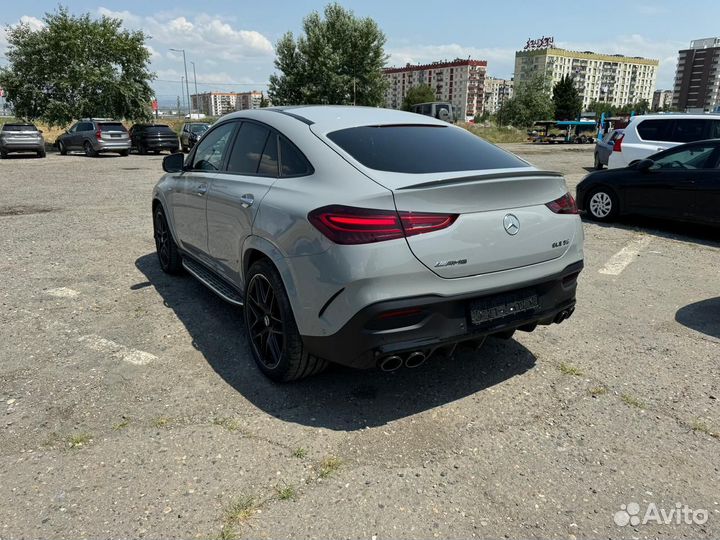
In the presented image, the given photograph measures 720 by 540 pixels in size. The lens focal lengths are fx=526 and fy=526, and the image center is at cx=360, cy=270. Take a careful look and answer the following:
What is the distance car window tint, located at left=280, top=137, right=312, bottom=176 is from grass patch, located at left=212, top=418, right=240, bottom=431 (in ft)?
4.78

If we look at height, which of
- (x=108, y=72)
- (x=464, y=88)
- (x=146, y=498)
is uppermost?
(x=464, y=88)

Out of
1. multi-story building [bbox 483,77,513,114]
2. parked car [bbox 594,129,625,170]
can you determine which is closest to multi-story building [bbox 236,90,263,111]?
multi-story building [bbox 483,77,513,114]

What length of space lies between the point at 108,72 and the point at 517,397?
104 feet

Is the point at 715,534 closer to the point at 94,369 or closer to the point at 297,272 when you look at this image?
the point at 297,272

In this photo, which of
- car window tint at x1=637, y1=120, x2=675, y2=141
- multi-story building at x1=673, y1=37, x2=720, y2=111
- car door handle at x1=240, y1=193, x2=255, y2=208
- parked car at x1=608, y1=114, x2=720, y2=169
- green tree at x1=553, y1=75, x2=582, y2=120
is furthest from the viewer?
multi-story building at x1=673, y1=37, x2=720, y2=111

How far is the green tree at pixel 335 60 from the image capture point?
157ft

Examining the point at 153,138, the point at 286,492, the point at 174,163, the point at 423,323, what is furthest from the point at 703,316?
the point at 153,138

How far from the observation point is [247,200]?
Result: 340 cm

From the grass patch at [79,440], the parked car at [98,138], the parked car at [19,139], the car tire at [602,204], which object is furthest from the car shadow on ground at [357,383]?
the parked car at [19,139]

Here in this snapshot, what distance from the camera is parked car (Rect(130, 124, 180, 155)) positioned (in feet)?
83.0

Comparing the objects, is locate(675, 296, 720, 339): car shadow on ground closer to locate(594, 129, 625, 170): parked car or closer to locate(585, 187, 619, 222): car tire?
locate(585, 187, 619, 222): car tire

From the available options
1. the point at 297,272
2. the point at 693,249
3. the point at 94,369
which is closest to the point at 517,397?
the point at 297,272

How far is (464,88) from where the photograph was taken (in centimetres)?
13325

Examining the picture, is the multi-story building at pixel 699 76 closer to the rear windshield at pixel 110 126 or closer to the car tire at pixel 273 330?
the rear windshield at pixel 110 126
